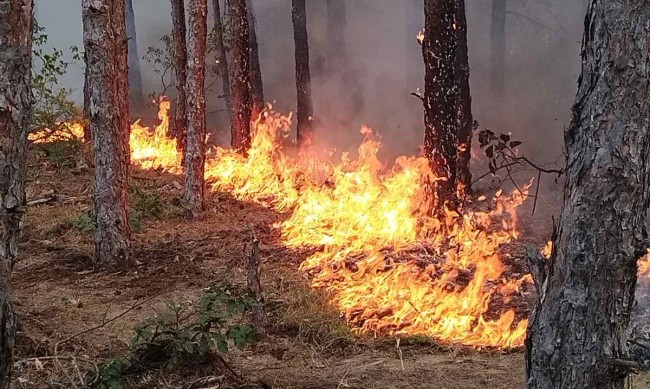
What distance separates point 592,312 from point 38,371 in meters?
3.46

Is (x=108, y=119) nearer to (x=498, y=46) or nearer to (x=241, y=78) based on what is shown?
(x=241, y=78)

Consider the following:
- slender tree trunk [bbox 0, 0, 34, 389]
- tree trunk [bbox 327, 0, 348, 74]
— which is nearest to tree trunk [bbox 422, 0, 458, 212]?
slender tree trunk [bbox 0, 0, 34, 389]

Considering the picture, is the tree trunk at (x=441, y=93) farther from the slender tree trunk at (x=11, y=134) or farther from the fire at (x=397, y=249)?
the slender tree trunk at (x=11, y=134)

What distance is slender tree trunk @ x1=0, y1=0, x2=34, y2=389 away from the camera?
2.34 metres

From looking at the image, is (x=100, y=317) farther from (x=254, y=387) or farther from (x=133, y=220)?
(x=133, y=220)

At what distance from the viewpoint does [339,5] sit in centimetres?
2323

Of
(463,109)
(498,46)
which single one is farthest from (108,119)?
(498,46)

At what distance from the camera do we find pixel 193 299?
6.07 m

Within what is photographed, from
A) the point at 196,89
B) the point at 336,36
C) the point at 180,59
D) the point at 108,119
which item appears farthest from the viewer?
the point at 336,36

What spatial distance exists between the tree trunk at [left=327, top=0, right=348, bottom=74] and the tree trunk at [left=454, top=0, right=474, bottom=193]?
1251 centimetres

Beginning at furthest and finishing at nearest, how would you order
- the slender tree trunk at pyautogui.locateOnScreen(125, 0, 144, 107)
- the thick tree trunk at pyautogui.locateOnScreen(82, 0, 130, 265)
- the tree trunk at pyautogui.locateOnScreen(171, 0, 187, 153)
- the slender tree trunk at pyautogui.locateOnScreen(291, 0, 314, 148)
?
the slender tree trunk at pyautogui.locateOnScreen(125, 0, 144, 107) < the slender tree trunk at pyautogui.locateOnScreen(291, 0, 314, 148) < the tree trunk at pyautogui.locateOnScreen(171, 0, 187, 153) < the thick tree trunk at pyautogui.locateOnScreen(82, 0, 130, 265)

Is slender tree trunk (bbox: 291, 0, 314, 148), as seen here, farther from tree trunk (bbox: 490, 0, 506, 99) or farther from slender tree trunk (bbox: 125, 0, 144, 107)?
slender tree trunk (bbox: 125, 0, 144, 107)

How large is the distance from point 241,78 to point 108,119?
6805mm

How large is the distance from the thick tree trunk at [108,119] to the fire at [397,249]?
224 centimetres
